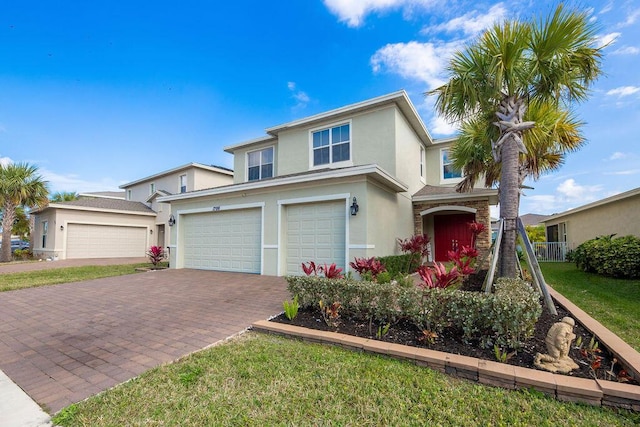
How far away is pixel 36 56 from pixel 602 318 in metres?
17.0

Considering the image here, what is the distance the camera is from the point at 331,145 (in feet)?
40.5

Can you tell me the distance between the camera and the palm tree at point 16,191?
1777 centimetres

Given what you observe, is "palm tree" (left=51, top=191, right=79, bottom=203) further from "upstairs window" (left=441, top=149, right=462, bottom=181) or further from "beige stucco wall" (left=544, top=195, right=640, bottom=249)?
"beige stucco wall" (left=544, top=195, right=640, bottom=249)

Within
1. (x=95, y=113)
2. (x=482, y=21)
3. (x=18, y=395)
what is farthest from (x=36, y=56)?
(x=482, y=21)

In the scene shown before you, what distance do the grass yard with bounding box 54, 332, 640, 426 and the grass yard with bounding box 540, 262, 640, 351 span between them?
2.57 meters

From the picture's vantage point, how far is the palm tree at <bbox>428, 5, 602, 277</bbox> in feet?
16.9

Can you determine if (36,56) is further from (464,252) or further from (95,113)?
(464,252)

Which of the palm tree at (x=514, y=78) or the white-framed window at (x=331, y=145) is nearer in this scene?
the palm tree at (x=514, y=78)

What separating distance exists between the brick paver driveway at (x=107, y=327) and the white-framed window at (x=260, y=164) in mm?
7567

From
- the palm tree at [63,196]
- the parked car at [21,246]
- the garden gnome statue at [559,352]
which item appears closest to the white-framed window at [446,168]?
the garden gnome statue at [559,352]

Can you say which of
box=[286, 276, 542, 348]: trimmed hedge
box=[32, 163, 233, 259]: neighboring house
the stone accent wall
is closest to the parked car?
box=[32, 163, 233, 259]: neighboring house

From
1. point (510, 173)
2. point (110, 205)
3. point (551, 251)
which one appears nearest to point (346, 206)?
point (510, 173)

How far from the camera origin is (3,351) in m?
3.89

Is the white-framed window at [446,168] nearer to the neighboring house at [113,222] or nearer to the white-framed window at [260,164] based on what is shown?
the white-framed window at [260,164]
